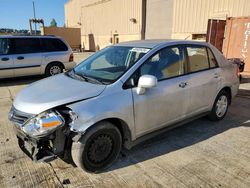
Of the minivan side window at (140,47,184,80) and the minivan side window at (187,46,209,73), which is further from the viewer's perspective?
the minivan side window at (187,46,209,73)

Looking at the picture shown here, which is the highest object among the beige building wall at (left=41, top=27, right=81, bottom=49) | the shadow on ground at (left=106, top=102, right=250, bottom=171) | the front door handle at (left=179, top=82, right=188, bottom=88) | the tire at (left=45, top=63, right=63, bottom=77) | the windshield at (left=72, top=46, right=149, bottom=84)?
the beige building wall at (left=41, top=27, right=81, bottom=49)

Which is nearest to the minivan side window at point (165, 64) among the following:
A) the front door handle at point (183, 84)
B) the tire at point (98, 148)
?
the front door handle at point (183, 84)

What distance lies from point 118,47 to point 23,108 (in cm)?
186

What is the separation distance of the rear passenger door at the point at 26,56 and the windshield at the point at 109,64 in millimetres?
5044

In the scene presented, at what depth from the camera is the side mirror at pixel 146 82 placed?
9.37 ft

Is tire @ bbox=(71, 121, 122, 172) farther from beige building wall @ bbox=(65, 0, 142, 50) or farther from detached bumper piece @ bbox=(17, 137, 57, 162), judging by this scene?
beige building wall @ bbox=(65, 0, 142, 50)

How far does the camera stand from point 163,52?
346cm

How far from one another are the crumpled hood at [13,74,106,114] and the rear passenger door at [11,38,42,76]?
539cm

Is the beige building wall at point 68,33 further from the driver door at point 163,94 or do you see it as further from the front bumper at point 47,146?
the front bumper at point 47,146

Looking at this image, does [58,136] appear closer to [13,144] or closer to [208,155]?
[13,144]

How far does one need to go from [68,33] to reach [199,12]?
20.6 meters

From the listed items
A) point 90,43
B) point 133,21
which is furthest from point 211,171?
point 90,43

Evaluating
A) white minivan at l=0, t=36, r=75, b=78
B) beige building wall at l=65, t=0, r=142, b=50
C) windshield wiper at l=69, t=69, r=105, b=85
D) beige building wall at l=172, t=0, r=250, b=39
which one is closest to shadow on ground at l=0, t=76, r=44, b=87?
white minivan at l=0, t=36, r=75, b=78

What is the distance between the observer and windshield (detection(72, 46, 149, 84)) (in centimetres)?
315
